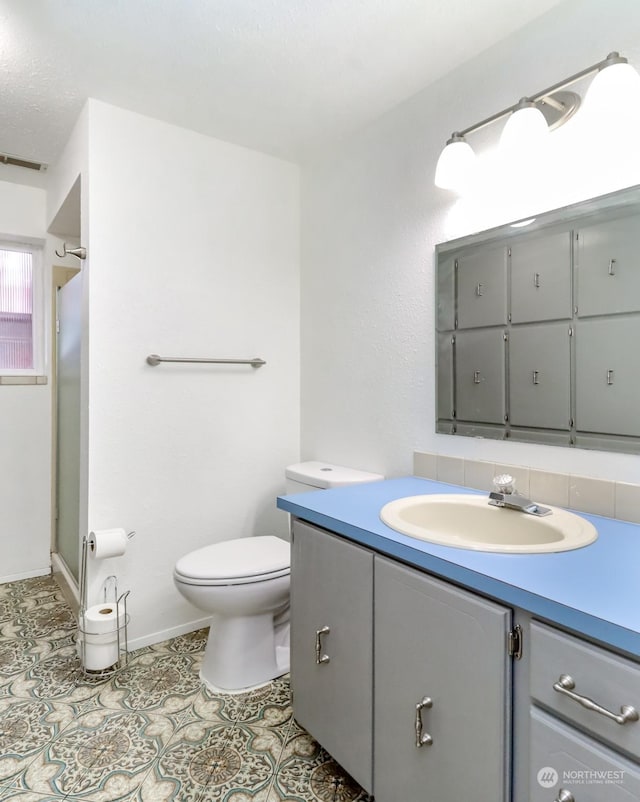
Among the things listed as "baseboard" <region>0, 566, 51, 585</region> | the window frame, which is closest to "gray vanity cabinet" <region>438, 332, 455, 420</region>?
the window frame

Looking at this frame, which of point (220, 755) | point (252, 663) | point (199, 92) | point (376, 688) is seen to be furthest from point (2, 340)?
point (376, 688)

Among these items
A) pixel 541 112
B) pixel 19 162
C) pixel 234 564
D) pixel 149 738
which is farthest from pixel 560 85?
pixel 19 162

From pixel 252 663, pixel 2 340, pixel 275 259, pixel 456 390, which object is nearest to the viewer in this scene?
pixel 456 390

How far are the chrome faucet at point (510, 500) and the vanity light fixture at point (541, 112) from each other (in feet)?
3.08

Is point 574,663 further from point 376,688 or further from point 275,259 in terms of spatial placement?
point 275,259

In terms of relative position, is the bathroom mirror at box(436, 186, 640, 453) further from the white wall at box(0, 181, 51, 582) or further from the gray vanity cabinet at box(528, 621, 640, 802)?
the white wall at box(0, 181, 51, 582)

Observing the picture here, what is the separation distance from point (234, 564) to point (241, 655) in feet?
1.11

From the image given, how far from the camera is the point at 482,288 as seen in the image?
1.57 metres

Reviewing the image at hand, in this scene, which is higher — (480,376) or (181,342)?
(181,342)

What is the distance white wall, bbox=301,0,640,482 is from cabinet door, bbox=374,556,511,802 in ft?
2.09

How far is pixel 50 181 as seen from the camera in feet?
8.42

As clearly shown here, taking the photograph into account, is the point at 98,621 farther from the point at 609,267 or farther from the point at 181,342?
the point at 609,267

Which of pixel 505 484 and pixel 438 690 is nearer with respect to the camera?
pixel 438 690

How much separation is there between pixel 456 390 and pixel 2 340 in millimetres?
2624
